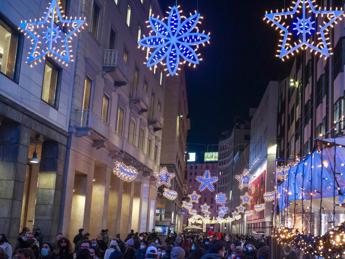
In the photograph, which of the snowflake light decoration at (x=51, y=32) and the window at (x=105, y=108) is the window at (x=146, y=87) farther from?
the snowflake light decoration at (x=51, y=32)

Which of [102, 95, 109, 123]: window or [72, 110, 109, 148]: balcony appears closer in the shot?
[72, 110, 109, 148]: balcony

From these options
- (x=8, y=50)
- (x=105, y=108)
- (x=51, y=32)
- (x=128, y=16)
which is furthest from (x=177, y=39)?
(x=128, y=16)

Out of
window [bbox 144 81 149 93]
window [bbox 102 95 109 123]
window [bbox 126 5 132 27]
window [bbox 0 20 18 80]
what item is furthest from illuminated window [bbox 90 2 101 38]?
window [bbox 144 81 149 93]

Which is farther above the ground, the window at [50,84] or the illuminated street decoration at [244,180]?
the illuminated street decoration at [244,180]

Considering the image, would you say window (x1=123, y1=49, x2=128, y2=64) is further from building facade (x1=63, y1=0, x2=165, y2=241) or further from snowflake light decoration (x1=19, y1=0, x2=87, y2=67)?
snowflake light decoration (x1=19, y1=0, x2=87, y2=67)

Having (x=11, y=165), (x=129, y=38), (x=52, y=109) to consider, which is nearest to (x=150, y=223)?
(x=129, y=38)

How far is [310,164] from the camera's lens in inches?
661

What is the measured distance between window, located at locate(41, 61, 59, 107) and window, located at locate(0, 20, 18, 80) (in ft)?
9.83

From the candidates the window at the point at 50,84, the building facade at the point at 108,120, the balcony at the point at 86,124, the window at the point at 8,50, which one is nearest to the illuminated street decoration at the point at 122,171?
the building facade at the point at 108,120

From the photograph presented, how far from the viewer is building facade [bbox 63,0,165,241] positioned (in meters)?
26.3

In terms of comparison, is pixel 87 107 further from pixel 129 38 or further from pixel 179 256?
pixel 179 256

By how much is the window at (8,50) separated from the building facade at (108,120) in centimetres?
623

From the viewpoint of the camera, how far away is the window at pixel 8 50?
18641 mm

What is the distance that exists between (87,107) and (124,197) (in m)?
12.9
